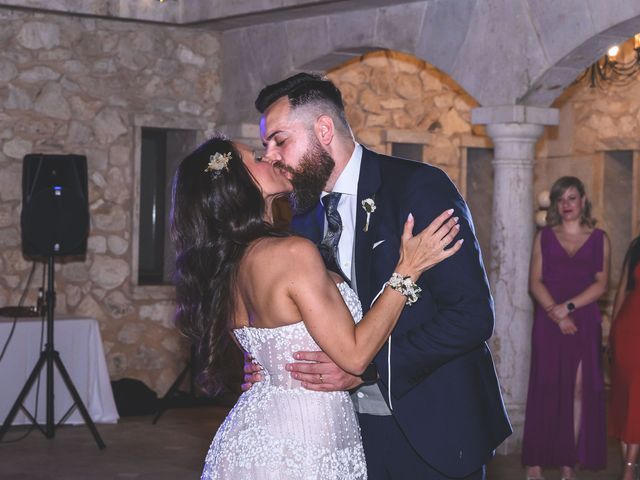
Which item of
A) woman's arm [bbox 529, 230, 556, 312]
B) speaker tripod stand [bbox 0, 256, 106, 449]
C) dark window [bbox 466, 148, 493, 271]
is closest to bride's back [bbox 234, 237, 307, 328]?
woman's arm [bbox 529, 230, 556, 312]

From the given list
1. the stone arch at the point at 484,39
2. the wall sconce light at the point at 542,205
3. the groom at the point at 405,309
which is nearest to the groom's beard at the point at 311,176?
the groom at the point at 405,309

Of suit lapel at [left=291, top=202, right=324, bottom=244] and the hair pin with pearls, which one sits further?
suit lapel at [left=291, top=202, right=324, bottom=244]

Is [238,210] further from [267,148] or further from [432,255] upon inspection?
[432,255]

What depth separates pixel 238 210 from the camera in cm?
285

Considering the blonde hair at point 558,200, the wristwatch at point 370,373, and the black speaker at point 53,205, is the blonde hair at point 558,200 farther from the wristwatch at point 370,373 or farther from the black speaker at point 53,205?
the wristwatch at point 370,373

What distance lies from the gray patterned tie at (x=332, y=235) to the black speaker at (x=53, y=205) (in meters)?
4.79

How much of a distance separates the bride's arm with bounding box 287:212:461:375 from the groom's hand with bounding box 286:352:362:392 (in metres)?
0.08

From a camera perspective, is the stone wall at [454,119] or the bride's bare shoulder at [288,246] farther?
the stone wall at [454,119]

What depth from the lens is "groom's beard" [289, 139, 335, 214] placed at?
288 cm

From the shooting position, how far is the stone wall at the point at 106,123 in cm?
825

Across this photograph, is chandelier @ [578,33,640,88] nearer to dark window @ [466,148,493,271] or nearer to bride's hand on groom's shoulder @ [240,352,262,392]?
dark window @ [466,148,493,271]

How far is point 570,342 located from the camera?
6.48 meters

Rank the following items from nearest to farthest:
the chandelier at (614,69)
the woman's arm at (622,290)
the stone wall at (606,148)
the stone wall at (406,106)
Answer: the woman's arm at (622,290) < the chandelier at (614,69) < the stone wall at (406,106) < the stone wall at (606,148)

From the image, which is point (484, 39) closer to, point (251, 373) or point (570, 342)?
point (570, 342)
